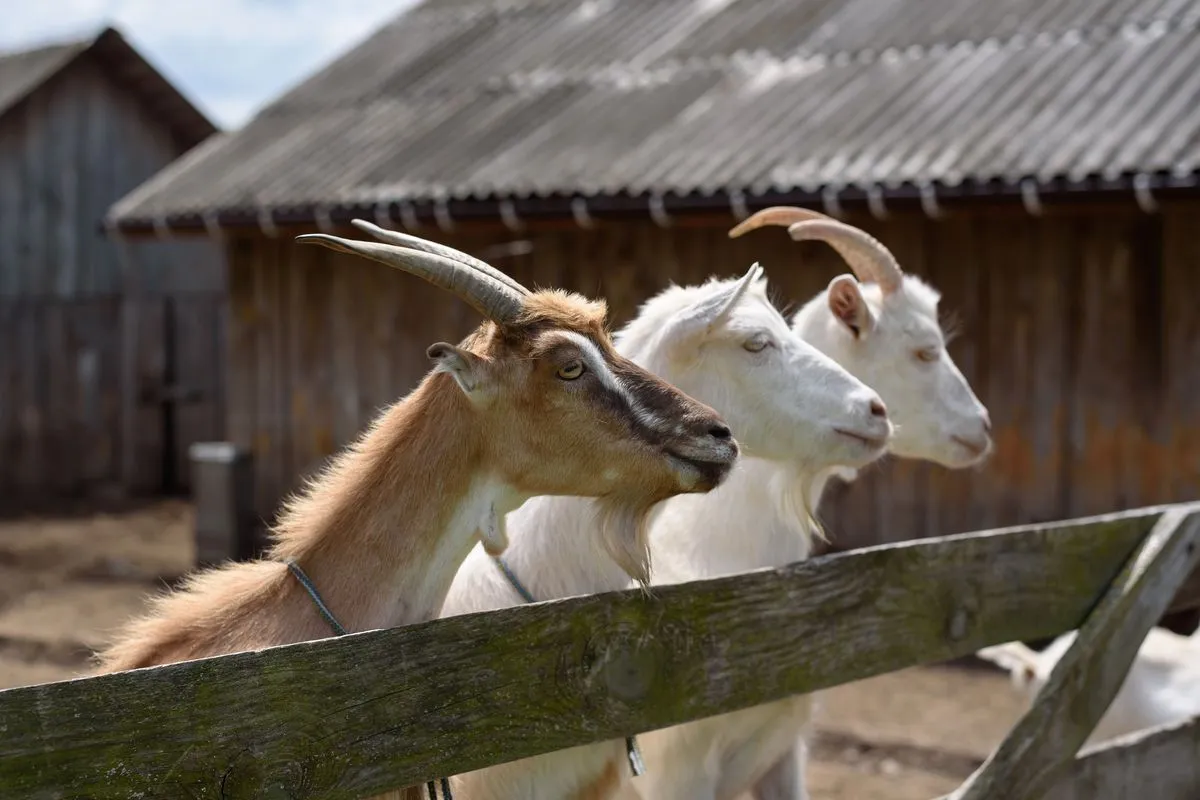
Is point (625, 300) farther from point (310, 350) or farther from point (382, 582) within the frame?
point (382, 582)

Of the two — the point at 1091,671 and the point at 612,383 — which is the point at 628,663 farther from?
the point at 1091,671

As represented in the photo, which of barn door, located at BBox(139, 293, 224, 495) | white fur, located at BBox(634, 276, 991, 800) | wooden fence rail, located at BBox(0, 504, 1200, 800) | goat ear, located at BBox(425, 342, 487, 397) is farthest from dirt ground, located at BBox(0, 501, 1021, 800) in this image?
barn door, located at BBox(139, 293, 224, 495)

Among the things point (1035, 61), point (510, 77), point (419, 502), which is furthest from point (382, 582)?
point (510, 77)

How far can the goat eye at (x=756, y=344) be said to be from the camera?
3.78 meters

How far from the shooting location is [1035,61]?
901cm

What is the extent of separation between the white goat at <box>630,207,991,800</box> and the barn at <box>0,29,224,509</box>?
1384cm

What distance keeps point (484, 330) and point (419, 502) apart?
42 cm

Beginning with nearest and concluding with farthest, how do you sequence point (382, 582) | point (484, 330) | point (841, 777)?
point (382, 582)
point (484, 330)
point (841, 777)

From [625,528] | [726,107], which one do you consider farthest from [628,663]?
[726,107]

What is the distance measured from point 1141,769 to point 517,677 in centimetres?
202

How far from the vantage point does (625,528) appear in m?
2.90

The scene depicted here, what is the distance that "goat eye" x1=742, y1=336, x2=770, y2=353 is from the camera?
378 centimetres

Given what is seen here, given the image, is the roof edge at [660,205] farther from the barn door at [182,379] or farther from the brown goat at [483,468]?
the barn door at [182,379]

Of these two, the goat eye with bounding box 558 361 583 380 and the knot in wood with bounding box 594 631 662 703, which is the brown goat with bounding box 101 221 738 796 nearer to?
the goat eye with bounding box 558 361 583 380
